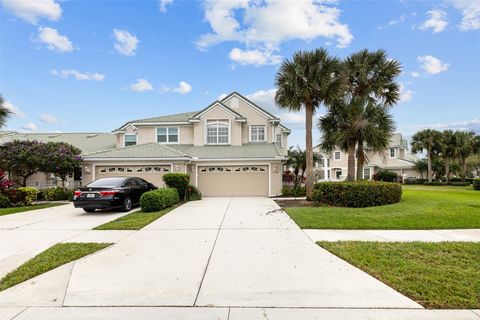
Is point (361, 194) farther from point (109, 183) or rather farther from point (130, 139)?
point (130, 139)

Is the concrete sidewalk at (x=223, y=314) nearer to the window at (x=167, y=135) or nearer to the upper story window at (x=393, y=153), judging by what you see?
the window at (x=167, y=135)

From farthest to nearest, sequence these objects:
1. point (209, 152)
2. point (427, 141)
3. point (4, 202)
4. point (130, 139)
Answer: point (427, 141)
point (130, 139)
point (209, 152)
point (4, 202)

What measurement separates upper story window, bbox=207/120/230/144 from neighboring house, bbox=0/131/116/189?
9.34 metres

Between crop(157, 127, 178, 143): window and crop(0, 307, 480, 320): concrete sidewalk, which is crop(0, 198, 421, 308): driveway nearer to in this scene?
crop(0, 307, 480, 320): concrete sidewalk

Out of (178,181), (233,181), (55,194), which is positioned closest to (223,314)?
(178,181)

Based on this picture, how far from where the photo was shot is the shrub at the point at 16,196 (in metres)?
14.5

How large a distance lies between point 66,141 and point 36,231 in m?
21.1

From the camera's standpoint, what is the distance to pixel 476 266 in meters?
5.04

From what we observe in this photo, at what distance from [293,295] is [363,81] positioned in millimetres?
15594

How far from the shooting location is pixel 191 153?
67.9 feet

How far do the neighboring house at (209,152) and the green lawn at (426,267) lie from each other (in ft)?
43.6

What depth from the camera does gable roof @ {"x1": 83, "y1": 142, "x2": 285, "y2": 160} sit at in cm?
1866

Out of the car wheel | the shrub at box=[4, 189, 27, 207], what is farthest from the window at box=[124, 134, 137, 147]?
the car wheel

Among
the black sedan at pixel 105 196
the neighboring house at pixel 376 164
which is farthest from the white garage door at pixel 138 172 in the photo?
the neighboring house at pixel 376 164
